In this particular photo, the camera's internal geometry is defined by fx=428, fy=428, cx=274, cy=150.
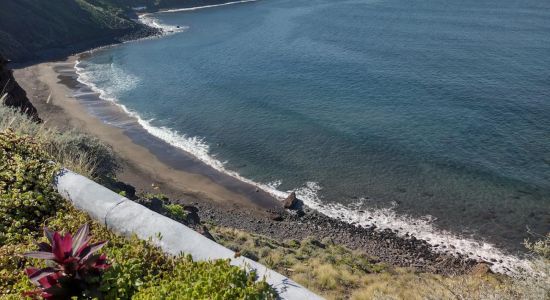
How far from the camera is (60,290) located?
512 cm

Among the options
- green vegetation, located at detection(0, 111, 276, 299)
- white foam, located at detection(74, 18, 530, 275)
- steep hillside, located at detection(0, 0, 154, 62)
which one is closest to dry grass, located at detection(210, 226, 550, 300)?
white foam, located at detection(74, 18, 530, 275)

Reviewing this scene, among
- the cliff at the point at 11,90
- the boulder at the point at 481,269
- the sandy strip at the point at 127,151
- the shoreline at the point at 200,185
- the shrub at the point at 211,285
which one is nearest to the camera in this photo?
the shrub at the point at 211,285

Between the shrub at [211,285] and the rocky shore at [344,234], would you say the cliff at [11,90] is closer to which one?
the rocky shore at [344,234]

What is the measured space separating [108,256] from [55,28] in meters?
80.4

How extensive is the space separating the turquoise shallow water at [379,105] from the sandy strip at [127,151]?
135 inches

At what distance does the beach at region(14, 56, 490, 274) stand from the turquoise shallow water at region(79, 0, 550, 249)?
2.25m

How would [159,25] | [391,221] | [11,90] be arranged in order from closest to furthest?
1. [11,90]
2. [391,221]
3. [159,25]

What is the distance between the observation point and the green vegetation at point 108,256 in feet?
17.2

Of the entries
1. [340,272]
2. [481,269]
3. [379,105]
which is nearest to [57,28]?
[379,105]

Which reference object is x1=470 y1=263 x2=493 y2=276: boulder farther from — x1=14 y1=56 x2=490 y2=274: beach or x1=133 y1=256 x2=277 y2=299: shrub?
x1=133 y1=256 x2=277 y2=299: shrub

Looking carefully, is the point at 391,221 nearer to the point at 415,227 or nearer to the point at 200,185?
the point at 415,227

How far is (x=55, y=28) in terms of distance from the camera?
74375 mm

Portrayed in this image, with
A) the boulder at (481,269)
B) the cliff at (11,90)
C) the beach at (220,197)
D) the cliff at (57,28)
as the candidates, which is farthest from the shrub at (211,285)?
the cliff at (57,28)

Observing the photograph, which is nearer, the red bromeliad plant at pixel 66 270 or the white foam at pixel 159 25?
the red bromeliad plant at pixel 66 270
